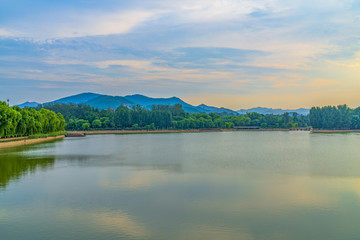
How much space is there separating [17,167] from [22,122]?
31.2 metres

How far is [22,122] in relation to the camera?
179ft

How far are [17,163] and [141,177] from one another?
13.0 m

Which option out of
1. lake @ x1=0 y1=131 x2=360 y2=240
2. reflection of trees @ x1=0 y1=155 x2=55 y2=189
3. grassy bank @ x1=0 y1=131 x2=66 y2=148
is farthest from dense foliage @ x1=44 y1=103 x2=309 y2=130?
lake @ x1=0 y1=131 x2=360 y2=240

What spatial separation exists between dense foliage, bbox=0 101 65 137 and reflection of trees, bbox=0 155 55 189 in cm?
1851

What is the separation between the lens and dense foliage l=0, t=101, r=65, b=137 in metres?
47.4

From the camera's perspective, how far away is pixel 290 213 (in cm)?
1376

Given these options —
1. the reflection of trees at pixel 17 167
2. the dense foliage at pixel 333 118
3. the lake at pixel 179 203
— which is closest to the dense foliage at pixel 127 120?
the dense foliage at pixel 333 118

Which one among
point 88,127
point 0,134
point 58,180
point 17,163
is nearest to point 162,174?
point 58,180

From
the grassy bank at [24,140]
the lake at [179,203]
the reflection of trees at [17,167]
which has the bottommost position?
the lake at [179,203]

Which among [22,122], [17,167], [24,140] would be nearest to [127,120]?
[22,122]

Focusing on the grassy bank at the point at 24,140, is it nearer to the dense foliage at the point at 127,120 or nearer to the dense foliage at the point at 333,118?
the dense foliage at the point at 127,120

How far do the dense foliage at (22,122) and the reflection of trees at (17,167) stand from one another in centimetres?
1851

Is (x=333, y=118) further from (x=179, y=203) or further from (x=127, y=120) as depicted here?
(x=179, y=203)

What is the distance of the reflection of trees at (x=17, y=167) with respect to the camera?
21.8 metres
